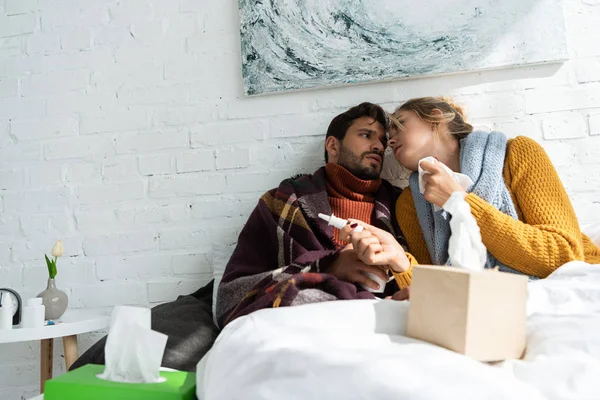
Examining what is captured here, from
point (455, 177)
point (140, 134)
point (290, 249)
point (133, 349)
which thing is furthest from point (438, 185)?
point (140, 134)

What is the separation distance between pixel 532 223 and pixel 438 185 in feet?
0.86

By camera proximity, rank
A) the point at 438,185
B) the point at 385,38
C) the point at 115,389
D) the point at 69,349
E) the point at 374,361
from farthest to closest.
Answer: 1. the point at 385,38
2. the point at 69,349
3. the point at 438,185
4. the point at 115,389
5. the point at 374,361

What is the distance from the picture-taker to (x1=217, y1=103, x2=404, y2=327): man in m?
1.12

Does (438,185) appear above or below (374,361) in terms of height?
above

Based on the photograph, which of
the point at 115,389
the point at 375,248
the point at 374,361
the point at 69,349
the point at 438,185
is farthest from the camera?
the point at 69,349

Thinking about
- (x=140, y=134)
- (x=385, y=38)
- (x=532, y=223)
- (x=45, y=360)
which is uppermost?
(x=385, y=38)

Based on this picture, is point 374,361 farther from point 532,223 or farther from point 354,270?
point 532,223

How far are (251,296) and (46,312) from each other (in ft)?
2.32

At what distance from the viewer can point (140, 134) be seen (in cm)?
179

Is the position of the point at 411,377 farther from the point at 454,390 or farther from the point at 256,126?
the point at 256,126

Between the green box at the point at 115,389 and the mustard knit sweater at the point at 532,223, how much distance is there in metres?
0.68

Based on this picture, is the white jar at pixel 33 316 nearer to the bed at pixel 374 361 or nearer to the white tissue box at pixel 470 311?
the bed at pixel 374 361

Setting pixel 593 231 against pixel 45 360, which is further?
pixel 45 360

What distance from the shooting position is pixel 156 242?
Result: 1.74 metres
